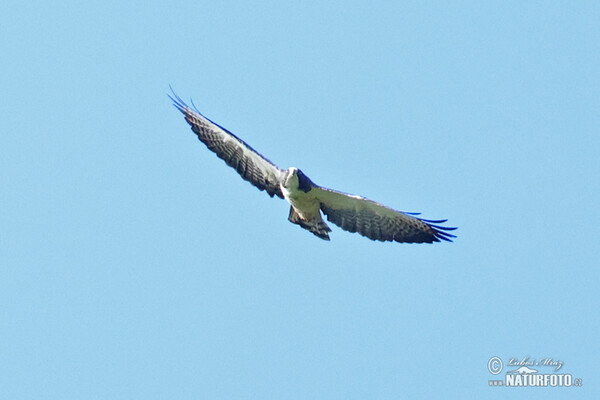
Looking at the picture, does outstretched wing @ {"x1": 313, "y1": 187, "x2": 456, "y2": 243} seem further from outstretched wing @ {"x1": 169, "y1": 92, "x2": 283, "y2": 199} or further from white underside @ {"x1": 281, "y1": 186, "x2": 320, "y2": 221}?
outstretched wing @ {"x1": 169, "y1": 92, "x2": 283, "y2": 199}

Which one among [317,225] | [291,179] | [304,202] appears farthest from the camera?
[317,225]

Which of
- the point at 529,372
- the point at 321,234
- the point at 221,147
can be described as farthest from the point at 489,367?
the point at 221,147

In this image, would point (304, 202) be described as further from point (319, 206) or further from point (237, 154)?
point (237, 154)

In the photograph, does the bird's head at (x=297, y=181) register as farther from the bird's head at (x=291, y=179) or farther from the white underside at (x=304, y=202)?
the white underside at (x=304, y=202)

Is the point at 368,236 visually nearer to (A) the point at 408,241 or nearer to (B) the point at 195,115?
(A) the point at 408,241

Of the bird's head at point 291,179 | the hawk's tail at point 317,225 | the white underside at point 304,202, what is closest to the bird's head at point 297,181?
the bird's head at point 291,179

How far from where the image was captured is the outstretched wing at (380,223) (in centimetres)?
1308

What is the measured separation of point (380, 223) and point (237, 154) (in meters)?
2.92

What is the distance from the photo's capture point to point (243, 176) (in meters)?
13.4

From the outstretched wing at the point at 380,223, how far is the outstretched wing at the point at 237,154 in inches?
40.0

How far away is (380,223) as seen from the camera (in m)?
13.4

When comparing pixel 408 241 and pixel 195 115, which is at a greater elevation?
pixel 195 115

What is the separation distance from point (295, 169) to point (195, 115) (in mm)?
2680

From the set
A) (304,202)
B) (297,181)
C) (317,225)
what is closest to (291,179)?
(297,181)
